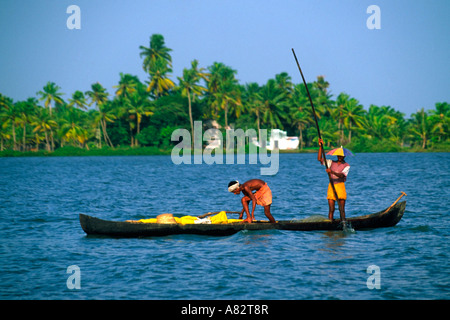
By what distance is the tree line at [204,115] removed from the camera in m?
77.1

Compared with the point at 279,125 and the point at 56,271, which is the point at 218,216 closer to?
the point at 56,271

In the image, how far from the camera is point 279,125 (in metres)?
80.0

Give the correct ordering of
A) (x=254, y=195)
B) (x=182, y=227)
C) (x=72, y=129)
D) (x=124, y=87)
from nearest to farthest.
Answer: (x=182, y=227) → (x=254, y=195) → (x=72, y=129) → (x=124, y=87)
